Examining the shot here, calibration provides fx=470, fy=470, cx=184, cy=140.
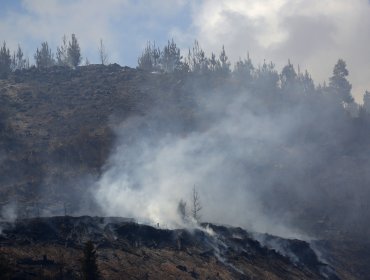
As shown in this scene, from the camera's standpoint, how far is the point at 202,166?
89375mm

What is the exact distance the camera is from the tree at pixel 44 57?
147500mm

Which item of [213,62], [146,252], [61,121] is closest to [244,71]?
[213,62]

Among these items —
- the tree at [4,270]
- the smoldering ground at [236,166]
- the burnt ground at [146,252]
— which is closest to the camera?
the tree at [4,270]

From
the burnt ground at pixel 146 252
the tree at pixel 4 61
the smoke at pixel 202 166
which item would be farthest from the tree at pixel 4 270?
the tree at pixel 4 61

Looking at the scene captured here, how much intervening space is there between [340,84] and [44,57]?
3669 inches

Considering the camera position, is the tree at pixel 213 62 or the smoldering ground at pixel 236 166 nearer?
the smoldering ground at pixel 236 166

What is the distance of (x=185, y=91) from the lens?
5017 inches

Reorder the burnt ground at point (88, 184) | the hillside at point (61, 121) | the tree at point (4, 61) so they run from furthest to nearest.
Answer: the tree at point (4, 61) → the hillside at point (61, 121) → the burnt ground at point (88, 184)

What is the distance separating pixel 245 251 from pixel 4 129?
6059 cm

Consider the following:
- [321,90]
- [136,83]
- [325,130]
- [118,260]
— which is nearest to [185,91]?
[136,83]

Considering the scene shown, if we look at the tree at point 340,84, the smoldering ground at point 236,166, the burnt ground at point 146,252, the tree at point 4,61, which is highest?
the tree at point 4,61

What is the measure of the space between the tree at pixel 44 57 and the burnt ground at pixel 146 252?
4014 inches

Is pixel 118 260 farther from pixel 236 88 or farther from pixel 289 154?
pixel 236 88

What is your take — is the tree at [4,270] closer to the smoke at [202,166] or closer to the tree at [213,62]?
the smoke at [202,166]
